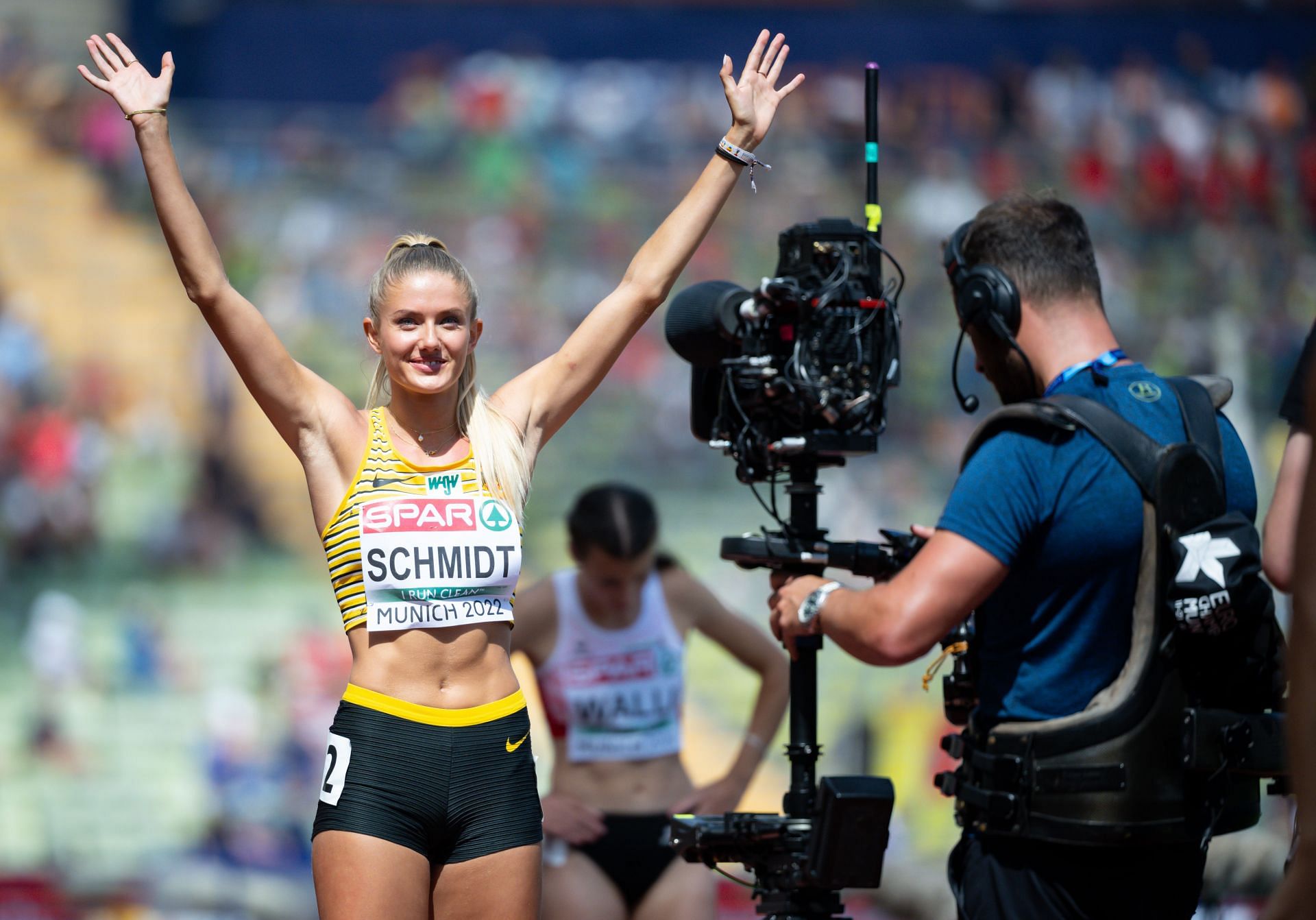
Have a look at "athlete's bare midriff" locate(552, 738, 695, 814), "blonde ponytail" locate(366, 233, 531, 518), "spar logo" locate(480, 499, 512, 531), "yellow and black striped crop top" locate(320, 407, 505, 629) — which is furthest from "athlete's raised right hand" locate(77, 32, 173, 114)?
"athlete's bare midriff" locate(552, 738, 695, 814)

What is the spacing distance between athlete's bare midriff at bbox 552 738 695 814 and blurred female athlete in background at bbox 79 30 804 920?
6.62 feet

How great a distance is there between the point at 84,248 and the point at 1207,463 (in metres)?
10.1

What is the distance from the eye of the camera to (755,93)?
12.6 ft

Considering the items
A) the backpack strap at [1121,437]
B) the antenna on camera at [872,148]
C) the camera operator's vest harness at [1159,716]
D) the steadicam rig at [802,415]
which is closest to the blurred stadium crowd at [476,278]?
the steadicam rig at [802,415]

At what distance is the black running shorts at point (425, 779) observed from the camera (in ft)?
10.5

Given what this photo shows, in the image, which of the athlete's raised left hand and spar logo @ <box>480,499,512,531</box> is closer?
spar logo @ <box>480,499,512,531</box>

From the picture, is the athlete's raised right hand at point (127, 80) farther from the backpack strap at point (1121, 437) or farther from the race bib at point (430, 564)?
the backpack strap at point (1121, 437)

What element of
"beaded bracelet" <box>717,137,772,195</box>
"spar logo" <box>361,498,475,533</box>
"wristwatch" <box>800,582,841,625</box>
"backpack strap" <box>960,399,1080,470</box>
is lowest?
"wristwatch" <box>800,582,841,625</box>

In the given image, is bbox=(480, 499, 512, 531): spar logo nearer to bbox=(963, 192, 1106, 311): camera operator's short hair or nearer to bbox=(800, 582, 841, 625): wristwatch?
bbox=(800, 582, 841, 625): wristwatch

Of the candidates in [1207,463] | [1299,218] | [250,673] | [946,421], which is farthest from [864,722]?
[1207,463]

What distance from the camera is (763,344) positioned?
3613mm

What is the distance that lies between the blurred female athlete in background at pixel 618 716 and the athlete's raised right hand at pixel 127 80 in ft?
7.68

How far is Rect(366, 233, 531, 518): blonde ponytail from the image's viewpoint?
3.43 meters

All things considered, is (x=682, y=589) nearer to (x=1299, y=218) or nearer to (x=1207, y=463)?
(x=1207, y=463)
